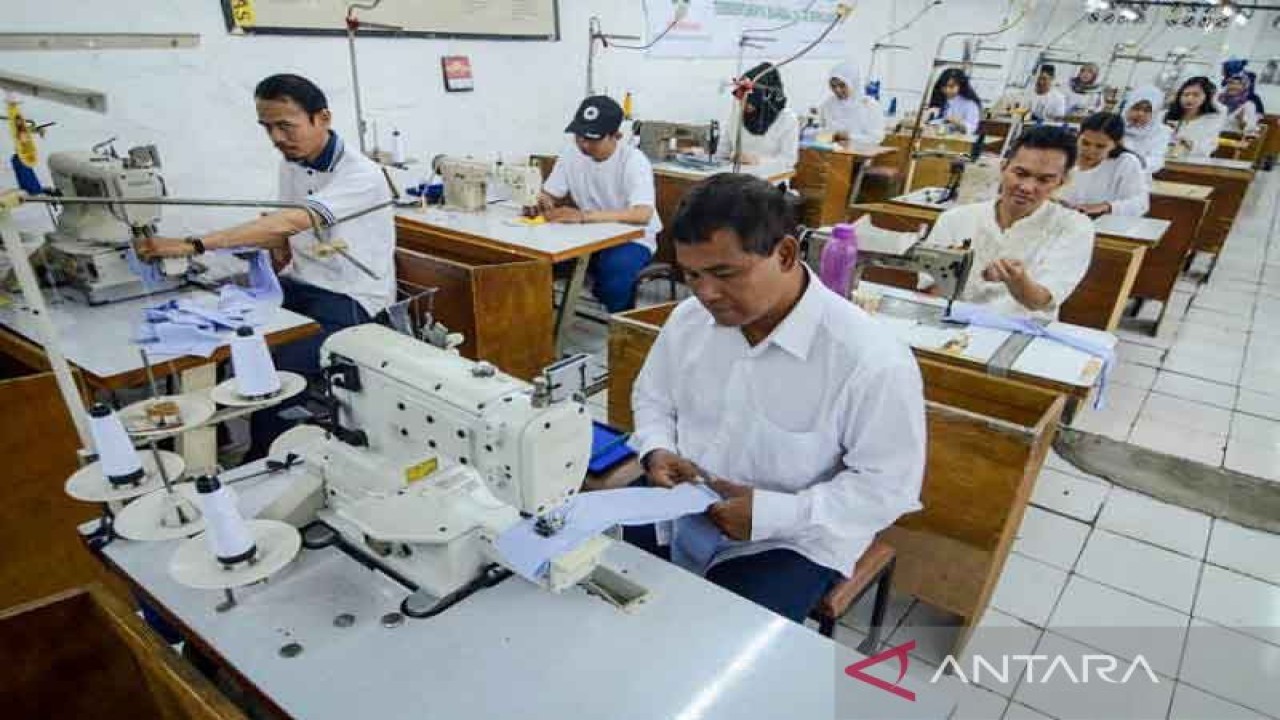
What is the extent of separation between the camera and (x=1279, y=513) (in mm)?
3006

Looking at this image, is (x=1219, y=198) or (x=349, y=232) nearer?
(x=349, y=232)

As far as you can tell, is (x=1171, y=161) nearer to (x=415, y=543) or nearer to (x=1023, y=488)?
(x=1023, y=488)

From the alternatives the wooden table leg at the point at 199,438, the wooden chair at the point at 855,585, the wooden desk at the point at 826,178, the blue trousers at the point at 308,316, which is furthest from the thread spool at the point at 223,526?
the wooden desk at the point at 826,178

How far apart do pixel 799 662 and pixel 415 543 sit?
0.61 metres

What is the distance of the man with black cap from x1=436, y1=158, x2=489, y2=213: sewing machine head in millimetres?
314

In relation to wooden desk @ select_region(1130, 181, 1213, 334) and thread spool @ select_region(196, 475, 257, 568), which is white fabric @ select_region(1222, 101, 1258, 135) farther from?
thread spool @ select_region(196, 475, 257, 568)

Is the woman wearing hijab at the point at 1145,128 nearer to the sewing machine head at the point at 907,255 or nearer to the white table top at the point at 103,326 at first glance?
the sewing machine head at the point at 907,255

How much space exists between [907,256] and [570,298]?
5.70ft

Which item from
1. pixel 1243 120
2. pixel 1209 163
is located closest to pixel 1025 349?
pixel 1209 163

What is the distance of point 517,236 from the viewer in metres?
3.42

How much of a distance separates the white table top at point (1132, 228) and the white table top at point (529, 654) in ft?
12.2

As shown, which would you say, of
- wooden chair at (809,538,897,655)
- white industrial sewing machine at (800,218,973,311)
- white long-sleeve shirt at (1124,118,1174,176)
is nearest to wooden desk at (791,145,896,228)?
white long-sleeve shirt at (1124,118,1174,176)

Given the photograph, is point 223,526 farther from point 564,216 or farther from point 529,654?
point 564,216

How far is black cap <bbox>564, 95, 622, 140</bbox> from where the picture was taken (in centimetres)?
373
